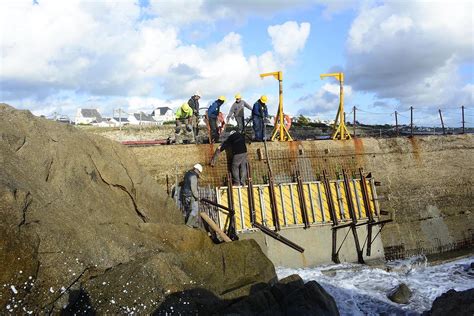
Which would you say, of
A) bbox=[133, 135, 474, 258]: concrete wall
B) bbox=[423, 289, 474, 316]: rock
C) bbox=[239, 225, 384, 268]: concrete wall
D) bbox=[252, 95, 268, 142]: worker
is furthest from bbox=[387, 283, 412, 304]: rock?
bbox=[252, 95, 268, 142]: worker

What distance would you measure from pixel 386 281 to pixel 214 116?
292 inches

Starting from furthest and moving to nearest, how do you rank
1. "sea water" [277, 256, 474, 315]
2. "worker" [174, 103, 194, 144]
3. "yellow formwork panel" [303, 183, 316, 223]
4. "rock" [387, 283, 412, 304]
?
1. "worker" [174, 103, 194, 144]
2. "yellow formwork panel" [303, 183, 316, 223]
3. "rock" [387, 283, 412, 304]
4. "sea water" [277, 256, 474, 315]

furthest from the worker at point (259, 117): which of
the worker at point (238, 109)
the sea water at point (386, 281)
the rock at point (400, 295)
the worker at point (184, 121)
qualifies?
the rock at point (400, 295)

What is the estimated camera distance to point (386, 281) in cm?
1170

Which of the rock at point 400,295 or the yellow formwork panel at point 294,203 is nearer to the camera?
the rock at point 400,295

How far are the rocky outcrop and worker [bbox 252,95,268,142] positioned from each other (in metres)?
5.74

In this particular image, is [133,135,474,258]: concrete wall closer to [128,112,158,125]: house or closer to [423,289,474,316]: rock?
[423,289,474,316]: rock

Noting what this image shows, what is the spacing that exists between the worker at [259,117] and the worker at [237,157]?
5.33 feet

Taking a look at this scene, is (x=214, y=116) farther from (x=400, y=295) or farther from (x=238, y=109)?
(x=400, y=295)

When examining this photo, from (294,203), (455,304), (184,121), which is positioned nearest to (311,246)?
(294,203)

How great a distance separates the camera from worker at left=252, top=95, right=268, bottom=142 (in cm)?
1570

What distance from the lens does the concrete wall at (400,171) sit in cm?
1425

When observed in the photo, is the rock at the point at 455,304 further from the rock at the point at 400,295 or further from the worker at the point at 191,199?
the worker at the point at 191,199

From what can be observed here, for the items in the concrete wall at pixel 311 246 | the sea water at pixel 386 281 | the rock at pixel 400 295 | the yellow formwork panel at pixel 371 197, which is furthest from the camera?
the yellow formwork panel at pixel 371 197
